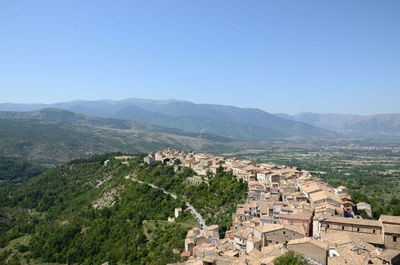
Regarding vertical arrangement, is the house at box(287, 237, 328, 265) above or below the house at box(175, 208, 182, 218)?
above

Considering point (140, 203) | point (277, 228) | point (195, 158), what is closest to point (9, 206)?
point (140, 203)

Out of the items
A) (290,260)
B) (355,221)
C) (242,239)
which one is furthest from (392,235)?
(242,239)

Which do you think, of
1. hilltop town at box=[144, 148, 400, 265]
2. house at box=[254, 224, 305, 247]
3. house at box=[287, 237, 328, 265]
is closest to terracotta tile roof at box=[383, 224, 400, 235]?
hilltop town at box=[144, 148, 400, 265]

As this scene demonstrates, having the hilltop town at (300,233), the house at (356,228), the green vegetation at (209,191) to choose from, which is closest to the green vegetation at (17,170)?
the green vegetation at (209,191)

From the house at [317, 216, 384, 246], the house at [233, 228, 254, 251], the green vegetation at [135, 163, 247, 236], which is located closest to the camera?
the house at [317, 216, 384, 246]

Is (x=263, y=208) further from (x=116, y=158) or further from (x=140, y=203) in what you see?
(x=116, y=158)

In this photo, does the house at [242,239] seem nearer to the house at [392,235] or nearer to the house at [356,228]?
the house at [356,228]

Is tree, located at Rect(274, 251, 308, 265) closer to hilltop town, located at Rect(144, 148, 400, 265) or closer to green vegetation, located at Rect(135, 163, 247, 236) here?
hilltop town, located at Rect(144, 148, 400, 265)
